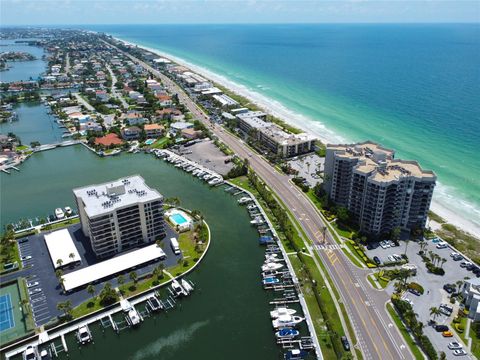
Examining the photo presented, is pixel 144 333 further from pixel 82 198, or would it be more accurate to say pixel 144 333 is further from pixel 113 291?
pixel 82 198

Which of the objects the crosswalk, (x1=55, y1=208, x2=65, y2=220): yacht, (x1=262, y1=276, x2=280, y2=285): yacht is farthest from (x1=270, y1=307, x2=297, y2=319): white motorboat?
(x1=55, y1=208, x2=65, y2=220): yacht

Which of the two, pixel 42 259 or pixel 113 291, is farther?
pixel 42 259

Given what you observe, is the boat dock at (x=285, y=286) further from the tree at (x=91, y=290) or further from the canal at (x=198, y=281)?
the tree at (x=91, y=290)

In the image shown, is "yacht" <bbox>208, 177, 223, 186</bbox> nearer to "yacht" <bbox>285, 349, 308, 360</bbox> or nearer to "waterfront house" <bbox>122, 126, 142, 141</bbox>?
"waterfront house" <bbox>122, 126, 142, 141</bbox>

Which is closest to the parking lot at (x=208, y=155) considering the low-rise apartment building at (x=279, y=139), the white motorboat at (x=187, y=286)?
the low-rise apartment building at (x=279, y=139)

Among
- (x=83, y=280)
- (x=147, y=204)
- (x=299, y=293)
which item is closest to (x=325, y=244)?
(x=299, y=293)
